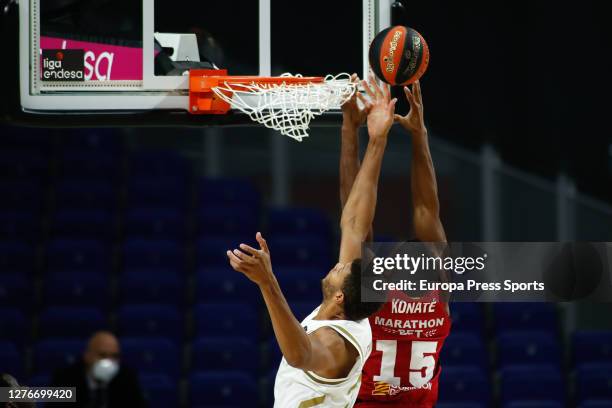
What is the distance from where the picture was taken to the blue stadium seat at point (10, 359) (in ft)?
25.1

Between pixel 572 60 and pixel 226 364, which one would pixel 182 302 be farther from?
pixel 572 60

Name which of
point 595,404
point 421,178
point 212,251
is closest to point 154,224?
point 212,251

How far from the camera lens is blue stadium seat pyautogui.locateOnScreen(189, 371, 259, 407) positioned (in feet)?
25.6

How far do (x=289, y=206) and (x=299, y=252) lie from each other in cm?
109

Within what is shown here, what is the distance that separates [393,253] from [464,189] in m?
5.44

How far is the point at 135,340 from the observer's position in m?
8.06

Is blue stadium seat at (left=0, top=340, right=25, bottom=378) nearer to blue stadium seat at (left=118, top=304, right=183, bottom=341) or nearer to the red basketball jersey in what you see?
blue stadium seat at (left=118, top=304, right=183, bottom=341)

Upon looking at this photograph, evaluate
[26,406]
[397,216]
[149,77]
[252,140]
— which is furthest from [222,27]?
[26,406]

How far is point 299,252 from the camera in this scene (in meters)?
9.20

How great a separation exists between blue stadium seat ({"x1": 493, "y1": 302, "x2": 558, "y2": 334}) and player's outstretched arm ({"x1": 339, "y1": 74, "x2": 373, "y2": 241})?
14.3ft

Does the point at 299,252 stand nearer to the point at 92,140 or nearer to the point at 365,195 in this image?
the point at 92,140

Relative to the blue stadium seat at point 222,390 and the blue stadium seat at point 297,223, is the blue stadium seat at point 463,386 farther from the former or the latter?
the blue stadium seat at point 297,223

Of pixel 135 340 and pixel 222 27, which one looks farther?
pixel 222 27

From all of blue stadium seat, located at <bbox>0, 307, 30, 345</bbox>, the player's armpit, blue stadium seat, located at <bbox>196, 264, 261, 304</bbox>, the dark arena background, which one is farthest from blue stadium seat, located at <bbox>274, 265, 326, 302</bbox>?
the player's armpit
